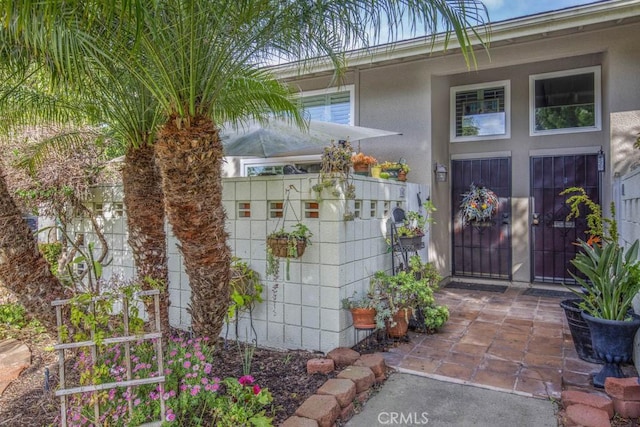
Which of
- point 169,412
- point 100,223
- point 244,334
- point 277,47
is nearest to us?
point 169,412

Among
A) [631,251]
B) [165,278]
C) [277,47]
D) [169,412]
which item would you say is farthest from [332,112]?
[169,412]

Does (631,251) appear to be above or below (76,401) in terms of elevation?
above

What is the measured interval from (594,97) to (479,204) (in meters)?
2.45

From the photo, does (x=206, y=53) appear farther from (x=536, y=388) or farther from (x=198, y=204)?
(x=536, y=388)

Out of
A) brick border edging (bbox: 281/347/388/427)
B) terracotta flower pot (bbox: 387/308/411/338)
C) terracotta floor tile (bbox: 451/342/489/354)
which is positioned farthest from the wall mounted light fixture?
brick border edging (bbox: 281/347/388/427)

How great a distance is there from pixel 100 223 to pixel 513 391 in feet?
17.5

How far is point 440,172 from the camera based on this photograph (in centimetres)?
707

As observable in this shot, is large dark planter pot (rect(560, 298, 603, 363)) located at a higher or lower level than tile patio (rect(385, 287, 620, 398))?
higher

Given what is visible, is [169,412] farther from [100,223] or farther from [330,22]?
[100,223]

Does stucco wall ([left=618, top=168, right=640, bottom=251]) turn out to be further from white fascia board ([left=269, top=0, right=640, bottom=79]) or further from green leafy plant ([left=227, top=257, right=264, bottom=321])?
green leafy plant ([left=227, top=257, right=264, bottom=321])

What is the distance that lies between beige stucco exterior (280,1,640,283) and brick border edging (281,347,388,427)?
3800 millimetres

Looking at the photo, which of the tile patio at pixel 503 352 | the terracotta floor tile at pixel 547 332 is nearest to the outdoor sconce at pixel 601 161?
the tile patio at pixel 503 352

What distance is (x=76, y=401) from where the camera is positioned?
8.74ft

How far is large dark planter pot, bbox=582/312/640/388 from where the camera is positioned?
316 centimetres
